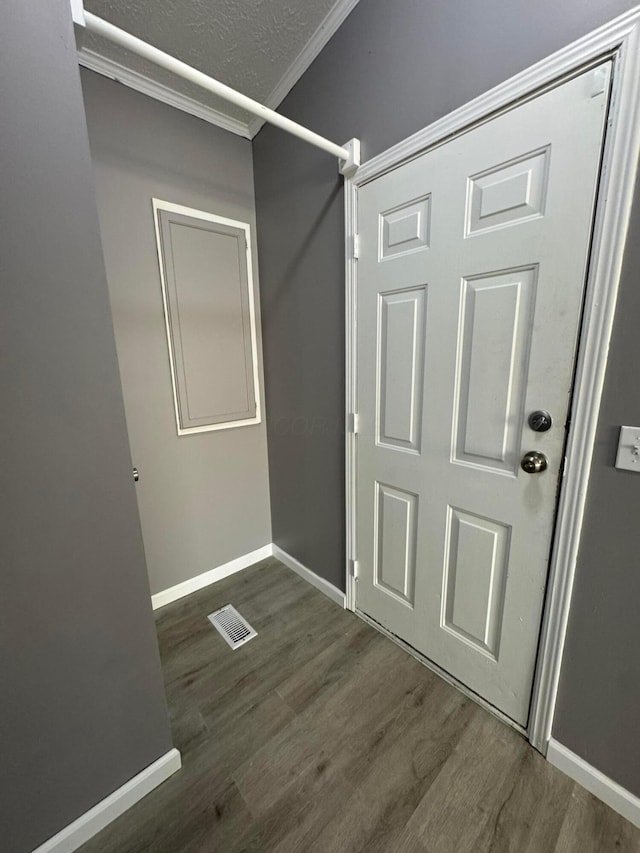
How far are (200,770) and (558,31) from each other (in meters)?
2.51

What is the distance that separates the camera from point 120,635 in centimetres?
101

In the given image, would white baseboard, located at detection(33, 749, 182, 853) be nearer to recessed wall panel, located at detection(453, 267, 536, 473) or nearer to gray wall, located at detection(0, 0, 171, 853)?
gray wall, located at detection(0, 0, 171, 853)

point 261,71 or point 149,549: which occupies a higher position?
point 261,71

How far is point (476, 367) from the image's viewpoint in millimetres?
1189

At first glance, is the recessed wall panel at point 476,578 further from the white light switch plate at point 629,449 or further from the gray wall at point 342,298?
the white light switch plate at point 629,449

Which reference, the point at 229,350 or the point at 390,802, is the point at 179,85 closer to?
the point at 229,350

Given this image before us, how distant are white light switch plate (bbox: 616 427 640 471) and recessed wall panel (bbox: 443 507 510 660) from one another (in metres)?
0.41

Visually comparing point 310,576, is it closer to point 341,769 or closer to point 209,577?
point 209,577

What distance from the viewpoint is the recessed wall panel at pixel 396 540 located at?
1514 millimetres

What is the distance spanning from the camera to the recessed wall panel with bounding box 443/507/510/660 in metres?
1.23

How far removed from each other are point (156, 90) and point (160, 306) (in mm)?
988

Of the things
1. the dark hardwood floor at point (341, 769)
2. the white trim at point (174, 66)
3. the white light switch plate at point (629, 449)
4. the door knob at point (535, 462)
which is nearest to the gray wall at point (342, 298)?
the white light switch plate at point (629, 449)

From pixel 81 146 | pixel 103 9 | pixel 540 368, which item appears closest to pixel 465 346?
pixel 540 368

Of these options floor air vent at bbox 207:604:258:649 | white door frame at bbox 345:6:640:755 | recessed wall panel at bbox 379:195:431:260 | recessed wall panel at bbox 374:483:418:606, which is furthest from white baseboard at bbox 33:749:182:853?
recessed wall panel at bbox 379:195:431:260
